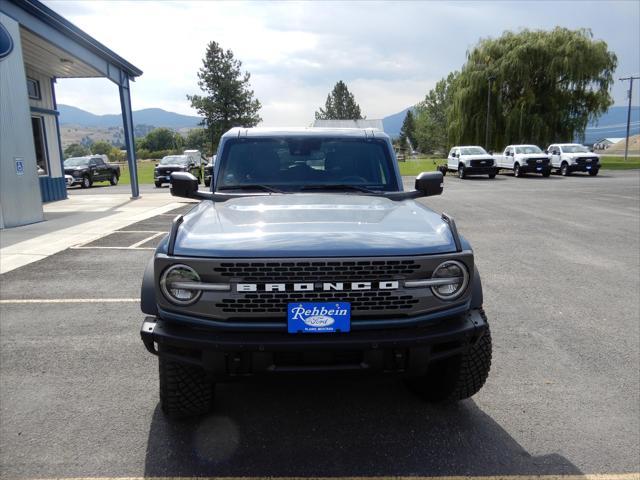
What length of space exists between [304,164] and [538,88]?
39490 mm

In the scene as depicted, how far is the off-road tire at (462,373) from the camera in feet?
9.87

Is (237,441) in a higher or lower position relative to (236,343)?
lower

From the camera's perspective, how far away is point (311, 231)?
8.79ft

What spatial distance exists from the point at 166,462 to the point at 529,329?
11.5 feet

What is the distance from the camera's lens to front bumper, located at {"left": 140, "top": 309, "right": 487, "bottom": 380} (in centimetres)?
245

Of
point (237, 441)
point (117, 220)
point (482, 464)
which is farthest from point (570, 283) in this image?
point (117, 220)

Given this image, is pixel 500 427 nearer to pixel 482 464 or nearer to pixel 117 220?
pixel 482 464

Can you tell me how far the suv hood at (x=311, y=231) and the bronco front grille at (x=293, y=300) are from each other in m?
0.21

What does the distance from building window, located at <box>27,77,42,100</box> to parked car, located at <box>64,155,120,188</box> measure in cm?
987

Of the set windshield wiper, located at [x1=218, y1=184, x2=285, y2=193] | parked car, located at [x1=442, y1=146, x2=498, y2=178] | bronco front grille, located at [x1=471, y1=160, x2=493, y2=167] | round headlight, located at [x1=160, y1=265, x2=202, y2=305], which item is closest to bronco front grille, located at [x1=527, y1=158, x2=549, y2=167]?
parked car, located at [x1=442, y1=146, x2=498, y2=178]

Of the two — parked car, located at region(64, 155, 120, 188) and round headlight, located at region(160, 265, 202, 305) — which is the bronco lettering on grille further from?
parked car, located at region(64, 155, 120, 188)

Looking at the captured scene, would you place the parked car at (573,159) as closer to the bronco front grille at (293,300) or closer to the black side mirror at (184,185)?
the black side mirror at (184,185)

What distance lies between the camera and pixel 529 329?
470 cm

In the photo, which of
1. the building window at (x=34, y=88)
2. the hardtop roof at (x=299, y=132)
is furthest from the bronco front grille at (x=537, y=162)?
the hardtop roof at (x=299, y=132)
